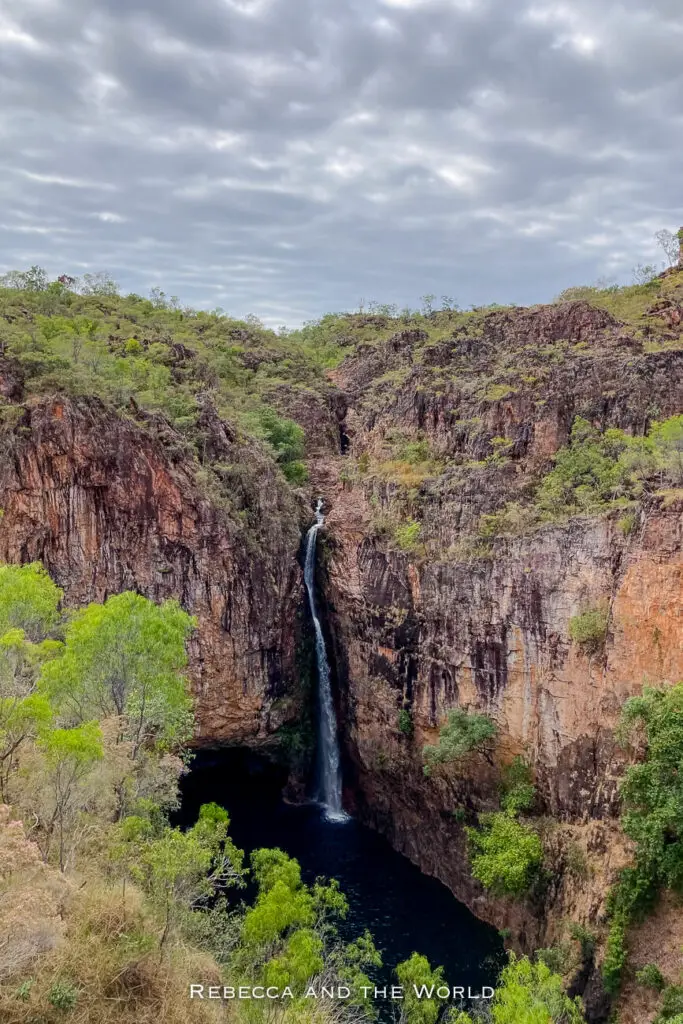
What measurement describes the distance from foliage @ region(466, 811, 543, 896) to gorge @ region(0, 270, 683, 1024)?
49cm

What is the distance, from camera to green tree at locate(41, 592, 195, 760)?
1588 centimetres

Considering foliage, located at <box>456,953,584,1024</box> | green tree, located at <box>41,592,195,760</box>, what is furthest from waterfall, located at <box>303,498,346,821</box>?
green tree, located at <box>41,592,195,760</box>

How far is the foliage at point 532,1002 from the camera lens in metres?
13.0

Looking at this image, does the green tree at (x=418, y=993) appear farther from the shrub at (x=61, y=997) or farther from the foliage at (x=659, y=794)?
the shrub at (x=61, y=997)

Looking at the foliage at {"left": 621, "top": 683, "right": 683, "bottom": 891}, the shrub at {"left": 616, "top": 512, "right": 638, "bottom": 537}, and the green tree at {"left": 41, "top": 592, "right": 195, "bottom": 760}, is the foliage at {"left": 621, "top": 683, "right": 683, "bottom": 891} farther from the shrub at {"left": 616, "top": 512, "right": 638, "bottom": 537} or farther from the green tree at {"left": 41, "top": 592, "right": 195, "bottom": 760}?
the green tree at {"left": 41, "top": 592, "right": 195, "bottom": 760}

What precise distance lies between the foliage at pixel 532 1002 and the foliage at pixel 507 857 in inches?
115

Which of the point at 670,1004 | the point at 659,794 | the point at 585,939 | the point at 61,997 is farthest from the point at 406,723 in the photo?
the point at 61,997

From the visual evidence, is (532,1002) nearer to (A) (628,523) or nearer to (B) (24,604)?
(A) (628,523)

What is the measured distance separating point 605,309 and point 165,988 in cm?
3712

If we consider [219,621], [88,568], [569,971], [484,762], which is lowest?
[569,971]

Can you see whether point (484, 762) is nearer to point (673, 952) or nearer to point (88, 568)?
point (673, 952)

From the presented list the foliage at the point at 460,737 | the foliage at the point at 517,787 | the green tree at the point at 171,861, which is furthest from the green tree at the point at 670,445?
the green tree at the point at 171,861

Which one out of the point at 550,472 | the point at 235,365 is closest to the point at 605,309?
the point at 550,472

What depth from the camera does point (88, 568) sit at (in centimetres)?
2769
